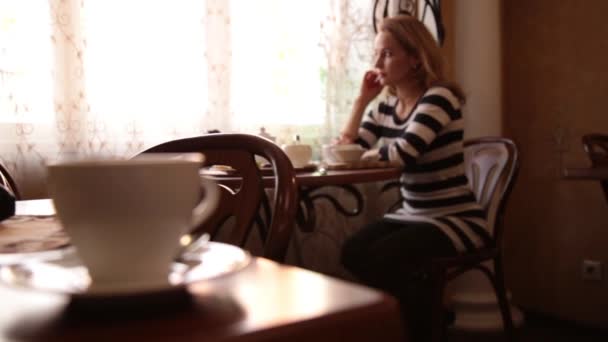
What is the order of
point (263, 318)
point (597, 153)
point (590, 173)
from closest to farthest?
point (263, 318), point (590, 173), point (597, 153)

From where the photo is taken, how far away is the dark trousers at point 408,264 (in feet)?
6.23

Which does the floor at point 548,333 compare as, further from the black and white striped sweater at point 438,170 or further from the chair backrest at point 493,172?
the black and white striped sweater at point 438,170

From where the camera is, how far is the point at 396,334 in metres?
0.35

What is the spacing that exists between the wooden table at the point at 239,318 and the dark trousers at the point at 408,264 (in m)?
1.54

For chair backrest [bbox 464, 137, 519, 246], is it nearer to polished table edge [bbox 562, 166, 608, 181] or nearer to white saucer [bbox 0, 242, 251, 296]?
polished table edge [bbox 562, 166, 608, 181]

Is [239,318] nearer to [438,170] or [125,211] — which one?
[125,211]

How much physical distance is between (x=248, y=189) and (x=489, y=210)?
4.86 feet

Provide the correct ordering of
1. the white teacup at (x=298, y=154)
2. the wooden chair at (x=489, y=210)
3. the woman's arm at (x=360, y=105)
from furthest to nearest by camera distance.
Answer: the woman's arm at (x=360, y=105)
the white teacup at (x=298, y=154)
the wooden chair at (x=489, y=210)

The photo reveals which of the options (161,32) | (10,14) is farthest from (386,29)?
(10,14)

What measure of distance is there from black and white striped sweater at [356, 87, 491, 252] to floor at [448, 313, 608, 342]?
680 mm

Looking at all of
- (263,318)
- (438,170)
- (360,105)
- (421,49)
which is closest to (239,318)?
(263,318)

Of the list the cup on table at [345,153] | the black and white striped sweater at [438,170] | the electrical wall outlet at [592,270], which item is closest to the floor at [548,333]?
the electrical wall outlet at [592,270]

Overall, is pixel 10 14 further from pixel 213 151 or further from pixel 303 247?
pixel 303 247

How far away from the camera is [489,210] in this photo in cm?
224
